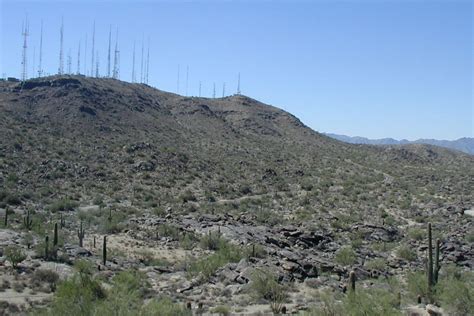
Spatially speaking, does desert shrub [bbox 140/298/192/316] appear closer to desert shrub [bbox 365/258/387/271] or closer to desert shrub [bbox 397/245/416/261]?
desert shrub [bbox 365/258/387/271]

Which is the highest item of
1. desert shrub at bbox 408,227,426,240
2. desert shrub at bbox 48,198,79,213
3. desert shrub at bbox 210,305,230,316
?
desert shrub at bbox 48,198,79,213

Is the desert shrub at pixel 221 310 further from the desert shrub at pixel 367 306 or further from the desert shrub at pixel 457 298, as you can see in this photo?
the desert shrub at pixel 457 298

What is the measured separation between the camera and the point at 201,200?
50.0m

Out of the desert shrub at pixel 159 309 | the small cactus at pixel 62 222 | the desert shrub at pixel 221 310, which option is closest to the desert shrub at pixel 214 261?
the desert shrub at pixel 221 310

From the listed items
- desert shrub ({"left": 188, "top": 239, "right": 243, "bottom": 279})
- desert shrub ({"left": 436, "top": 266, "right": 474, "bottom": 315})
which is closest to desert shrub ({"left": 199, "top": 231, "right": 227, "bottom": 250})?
Result: desert shrub ({"left": 188, "top": 239, "right": 243, "bottom": 279})

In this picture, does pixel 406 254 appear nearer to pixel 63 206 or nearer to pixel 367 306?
pixel 367 306

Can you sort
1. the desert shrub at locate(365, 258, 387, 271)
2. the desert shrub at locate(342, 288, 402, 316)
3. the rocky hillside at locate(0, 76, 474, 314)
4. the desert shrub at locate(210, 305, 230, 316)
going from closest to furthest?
the desert shrub at locate(342, 288, 402, 316), the desert shrub at locate(210, 305, 230, 316), the rocky hillside at locate(0, 76, 474, 314), the desert shrub at locate(365, 258, 387, 271)

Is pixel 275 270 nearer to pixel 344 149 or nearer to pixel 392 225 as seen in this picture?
pixel 392 225

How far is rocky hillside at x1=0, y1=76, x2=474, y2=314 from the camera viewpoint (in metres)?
25.8

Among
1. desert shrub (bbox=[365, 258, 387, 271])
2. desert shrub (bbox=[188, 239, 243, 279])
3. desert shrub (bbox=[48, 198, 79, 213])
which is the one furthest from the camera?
desert shrub (bbox=[48, 198, 79, 213])

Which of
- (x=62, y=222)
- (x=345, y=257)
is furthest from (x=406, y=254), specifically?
(x=62, y=222)

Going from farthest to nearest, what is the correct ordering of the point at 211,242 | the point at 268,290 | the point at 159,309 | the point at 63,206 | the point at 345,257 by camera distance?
the point at 63,206 → the point at 211,242 → the point at 345,257 → the point at 268,290 → the point at 159,309

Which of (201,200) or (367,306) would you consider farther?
(201,200)

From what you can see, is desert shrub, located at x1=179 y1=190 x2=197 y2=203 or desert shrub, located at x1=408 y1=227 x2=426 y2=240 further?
desert shrub, located at x1=179 y1=190 x2=197 y2=203
